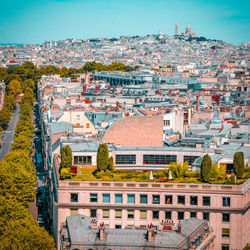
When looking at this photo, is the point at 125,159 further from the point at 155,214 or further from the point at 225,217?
the point at 225,217

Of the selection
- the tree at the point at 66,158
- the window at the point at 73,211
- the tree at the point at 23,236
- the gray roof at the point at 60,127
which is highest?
the gray roof at the point at 60,127

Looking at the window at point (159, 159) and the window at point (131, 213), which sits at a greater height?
the window at point (159, 159)

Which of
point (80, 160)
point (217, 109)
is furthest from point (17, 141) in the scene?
point (80, 160)

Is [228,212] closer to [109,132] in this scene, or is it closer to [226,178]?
[226,178]

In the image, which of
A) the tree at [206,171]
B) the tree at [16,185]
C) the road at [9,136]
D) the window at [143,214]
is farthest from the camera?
the road at [9,136]

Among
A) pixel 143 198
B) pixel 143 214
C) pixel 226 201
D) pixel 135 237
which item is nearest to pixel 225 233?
pixel 226 201

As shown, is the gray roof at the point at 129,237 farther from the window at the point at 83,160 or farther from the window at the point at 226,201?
the window at the point at 83,160

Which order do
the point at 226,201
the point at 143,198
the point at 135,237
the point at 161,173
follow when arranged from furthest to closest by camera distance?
the point at 161,173 < the point at 143,198 < the point at 226,201 < the point at 135,237

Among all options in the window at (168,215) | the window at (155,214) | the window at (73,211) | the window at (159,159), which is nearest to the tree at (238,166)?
the window at (168,215)
